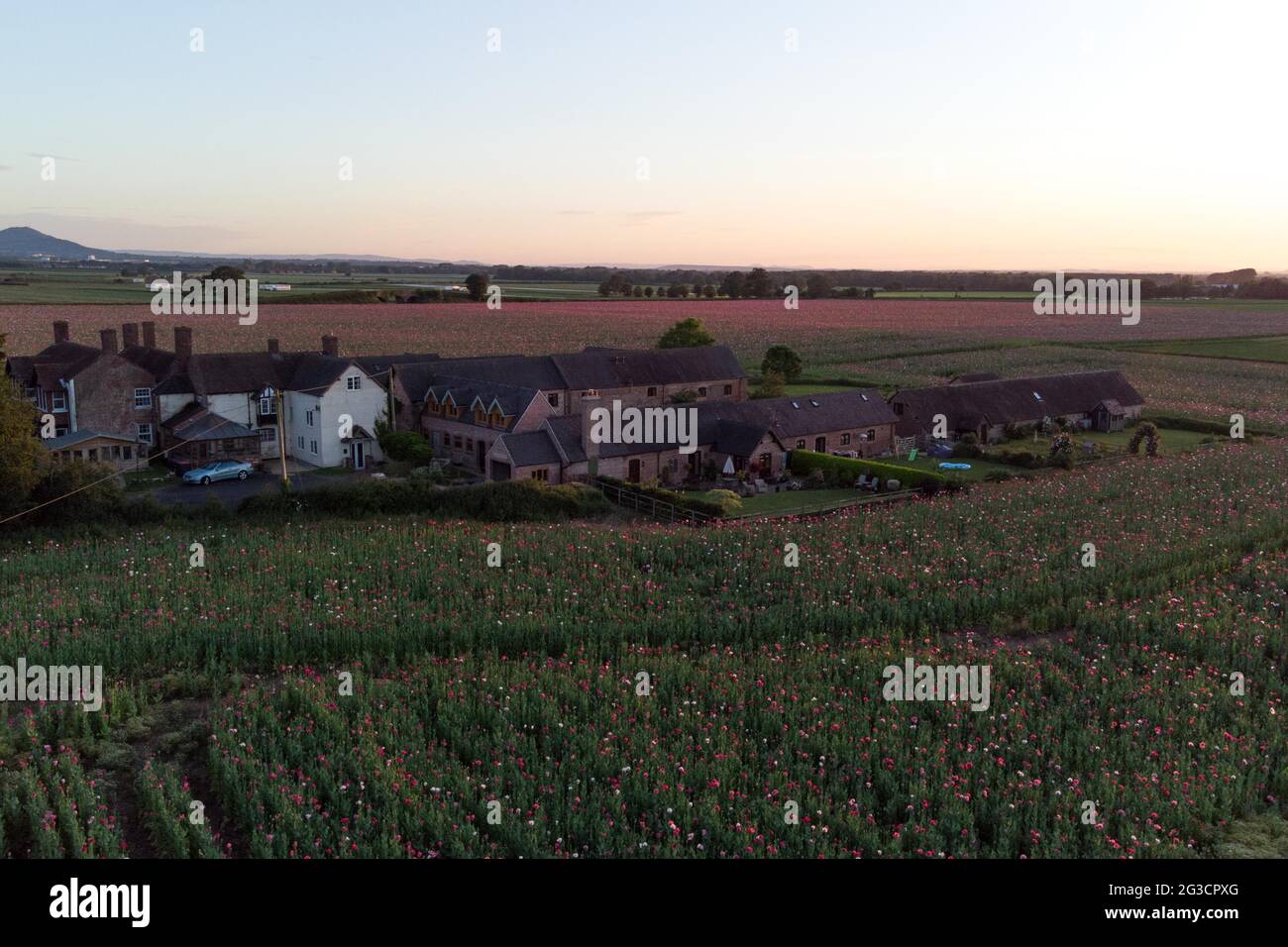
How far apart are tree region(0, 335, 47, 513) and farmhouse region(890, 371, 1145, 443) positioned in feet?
122

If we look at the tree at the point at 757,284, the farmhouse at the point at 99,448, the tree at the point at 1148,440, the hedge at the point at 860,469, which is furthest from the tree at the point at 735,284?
the farmhouse at the point at 99,448

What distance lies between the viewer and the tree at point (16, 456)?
32.1 m

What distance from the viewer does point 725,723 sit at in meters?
18.3

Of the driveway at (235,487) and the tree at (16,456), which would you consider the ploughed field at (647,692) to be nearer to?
the tree at (16,456)

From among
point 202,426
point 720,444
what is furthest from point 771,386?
point 202,426

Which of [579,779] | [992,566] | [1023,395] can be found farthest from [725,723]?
[1023,395]

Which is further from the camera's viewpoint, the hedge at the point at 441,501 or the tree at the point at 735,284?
the tree at the point at 735,284

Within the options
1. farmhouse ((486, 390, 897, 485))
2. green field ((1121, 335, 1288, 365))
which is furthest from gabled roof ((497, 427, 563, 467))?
green field ((1121, 335, 1288, 365))

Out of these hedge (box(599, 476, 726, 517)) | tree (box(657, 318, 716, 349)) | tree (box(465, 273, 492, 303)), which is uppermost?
tree (box(465, 273, 492, 303))

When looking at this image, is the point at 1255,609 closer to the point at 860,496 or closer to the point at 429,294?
the point at 860,496

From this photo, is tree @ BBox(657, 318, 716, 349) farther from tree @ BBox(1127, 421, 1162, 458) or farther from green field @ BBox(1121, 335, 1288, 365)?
green field @ BBox(1121, 335, 1288, 365)

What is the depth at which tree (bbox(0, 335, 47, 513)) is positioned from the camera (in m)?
32.1

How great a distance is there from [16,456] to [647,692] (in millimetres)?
23635

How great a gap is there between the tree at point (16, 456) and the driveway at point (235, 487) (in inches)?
169
